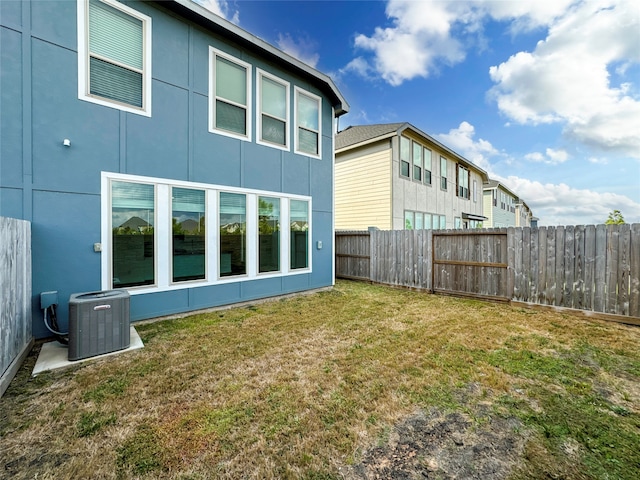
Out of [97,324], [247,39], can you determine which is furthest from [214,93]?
[97,324]

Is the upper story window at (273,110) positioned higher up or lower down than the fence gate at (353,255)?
higher up

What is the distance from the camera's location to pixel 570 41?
874cm

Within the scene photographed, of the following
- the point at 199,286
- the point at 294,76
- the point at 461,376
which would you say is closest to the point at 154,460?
the point at 461,376

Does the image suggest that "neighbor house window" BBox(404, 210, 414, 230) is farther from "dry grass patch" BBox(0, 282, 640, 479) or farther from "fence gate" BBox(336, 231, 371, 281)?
"dry grass patch" BBox(0, 282, 640, 479)

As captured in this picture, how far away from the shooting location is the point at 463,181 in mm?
17141

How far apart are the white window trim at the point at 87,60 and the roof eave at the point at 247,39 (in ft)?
1.82

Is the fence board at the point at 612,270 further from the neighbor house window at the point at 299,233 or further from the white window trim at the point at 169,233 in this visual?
the white window trim at the point at 169,233

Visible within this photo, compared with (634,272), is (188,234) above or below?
above

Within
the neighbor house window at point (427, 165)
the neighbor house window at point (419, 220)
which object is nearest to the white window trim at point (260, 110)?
the neighbor house window at point (419, 220)

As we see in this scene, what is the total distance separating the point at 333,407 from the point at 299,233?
516 cm

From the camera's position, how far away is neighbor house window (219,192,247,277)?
5777mm

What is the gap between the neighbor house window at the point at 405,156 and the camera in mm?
12000

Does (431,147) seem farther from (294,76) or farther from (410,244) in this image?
(294,76)

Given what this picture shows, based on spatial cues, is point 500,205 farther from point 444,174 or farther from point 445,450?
point 445,450
